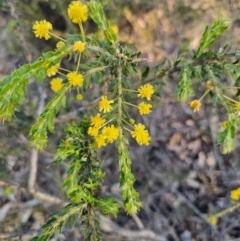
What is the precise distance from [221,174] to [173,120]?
1.96ft

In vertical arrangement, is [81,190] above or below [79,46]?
below

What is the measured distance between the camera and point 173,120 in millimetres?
2951

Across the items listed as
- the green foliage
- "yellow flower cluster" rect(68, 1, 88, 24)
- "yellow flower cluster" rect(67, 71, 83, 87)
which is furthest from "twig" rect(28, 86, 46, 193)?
"yellow flower cluster" rect(68, 1, 88, 24)

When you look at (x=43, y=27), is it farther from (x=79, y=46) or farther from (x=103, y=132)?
(x=103, y=132)

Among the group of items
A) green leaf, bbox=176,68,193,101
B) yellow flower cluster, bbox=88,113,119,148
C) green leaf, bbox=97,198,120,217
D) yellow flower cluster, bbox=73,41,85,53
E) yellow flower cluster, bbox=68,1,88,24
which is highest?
yellow flower cluster, bbox=68,1,88,24

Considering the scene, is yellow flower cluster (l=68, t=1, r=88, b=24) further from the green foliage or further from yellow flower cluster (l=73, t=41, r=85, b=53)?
the green foliage

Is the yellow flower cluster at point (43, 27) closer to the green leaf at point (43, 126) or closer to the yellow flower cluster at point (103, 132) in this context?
the green leaf at point (43, 126)

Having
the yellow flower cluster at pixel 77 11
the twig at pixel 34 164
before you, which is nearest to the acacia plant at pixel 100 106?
the yellow flower cluster at pixel 77 11

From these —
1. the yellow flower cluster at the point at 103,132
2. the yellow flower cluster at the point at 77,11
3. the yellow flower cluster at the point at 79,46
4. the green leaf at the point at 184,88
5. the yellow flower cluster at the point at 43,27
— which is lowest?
the yellow flower cluster at the point at 103,132

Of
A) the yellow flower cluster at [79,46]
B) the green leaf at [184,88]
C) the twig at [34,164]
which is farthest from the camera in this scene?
the twig at [34,164]

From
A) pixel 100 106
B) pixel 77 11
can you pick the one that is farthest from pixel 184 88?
pixel 77 11

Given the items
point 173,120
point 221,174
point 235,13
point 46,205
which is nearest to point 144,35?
point 173,120

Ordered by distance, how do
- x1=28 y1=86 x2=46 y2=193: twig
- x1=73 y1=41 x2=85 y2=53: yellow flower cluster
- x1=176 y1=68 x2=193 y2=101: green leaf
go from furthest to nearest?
1. x1=28 y1=86 x2=46 y2=193: twig
2. x1=176 y1=68 x2=193 y2=101: green leaf
3. x1=73 y1=41 x2=85 y2=53: yellow flower cluster

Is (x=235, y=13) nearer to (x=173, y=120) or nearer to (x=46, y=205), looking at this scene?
(x=173, y=120)
